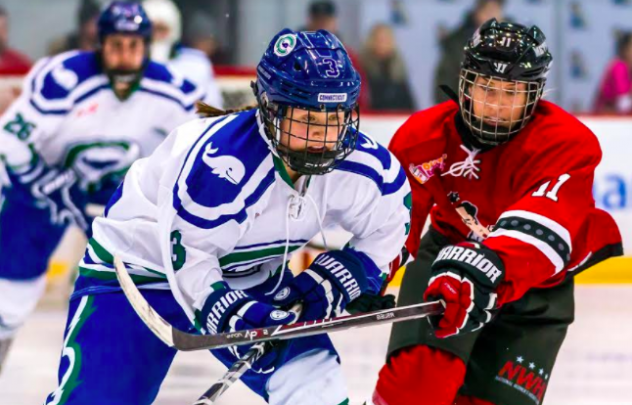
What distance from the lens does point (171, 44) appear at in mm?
6578

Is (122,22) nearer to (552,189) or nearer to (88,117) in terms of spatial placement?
(88,117)

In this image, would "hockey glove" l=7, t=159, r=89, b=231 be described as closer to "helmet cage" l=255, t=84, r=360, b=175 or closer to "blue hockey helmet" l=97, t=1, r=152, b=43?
"blue hockey helmet" l=97, t=1, r=152, b=43

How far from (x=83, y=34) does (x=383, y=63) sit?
1482 mm

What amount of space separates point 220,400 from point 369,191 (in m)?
1.53

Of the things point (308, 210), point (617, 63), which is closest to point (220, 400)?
point (308, 210)

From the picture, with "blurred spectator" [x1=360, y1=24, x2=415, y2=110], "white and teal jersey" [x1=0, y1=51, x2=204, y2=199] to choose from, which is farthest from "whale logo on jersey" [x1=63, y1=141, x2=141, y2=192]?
"blurred spectator" [x1=360, y1=24, x2=415, y2=110]

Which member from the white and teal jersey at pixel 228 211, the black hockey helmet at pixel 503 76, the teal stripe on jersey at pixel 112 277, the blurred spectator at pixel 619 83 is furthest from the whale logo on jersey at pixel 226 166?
the blurred spectator at pixel 619 83

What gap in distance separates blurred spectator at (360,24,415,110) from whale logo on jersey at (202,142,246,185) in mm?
3779

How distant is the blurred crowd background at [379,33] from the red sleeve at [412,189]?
9.88 ft

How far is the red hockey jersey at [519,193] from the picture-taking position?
2.94m

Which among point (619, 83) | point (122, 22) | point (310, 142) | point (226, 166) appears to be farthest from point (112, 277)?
point (619, 83)

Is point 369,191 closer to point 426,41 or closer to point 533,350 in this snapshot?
point 533,350

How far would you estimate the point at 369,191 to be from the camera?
278 cm

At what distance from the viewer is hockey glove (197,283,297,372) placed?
8.54 feet
